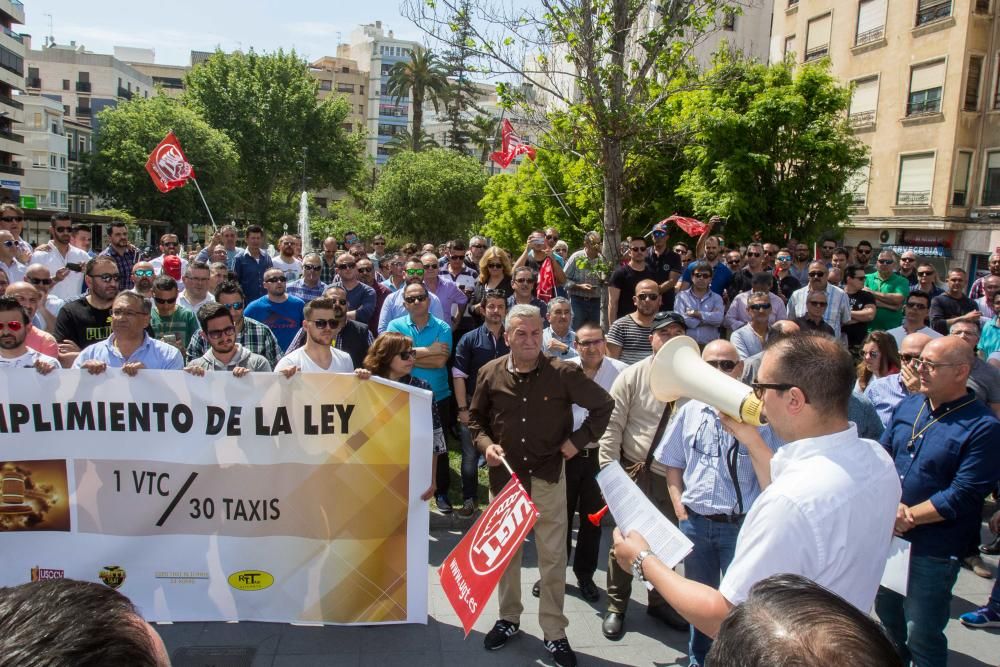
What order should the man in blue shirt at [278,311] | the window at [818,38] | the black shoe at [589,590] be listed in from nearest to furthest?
the black shoe at [589,590], the man in blue shirt at [278,311], the window at [818,38]

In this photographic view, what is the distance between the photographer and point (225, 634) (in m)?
4.41

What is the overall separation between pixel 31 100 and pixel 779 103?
213 feet

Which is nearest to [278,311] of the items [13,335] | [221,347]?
[221,347]

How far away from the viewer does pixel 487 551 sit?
12.5 ft

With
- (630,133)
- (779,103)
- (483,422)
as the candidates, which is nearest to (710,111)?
(779,103)

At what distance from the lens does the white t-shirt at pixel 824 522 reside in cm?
222

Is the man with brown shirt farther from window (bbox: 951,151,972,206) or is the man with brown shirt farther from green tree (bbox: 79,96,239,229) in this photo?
green tree (bbox: 79,96,239,229)

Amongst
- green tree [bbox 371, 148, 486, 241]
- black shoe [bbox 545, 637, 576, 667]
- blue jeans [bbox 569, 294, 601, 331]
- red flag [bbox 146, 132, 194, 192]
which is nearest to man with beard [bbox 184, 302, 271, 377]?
black shoe [bbox 545, 637, 576, 667]

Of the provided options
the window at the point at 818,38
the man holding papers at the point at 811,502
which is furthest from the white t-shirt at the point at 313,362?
the window at the point at 818,38

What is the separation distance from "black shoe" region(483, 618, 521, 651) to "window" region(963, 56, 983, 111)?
27565mm

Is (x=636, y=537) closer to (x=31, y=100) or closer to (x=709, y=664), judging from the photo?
(x=709, y=664)

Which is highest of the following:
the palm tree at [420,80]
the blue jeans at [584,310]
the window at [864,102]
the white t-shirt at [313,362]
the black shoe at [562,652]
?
the palm tree at [420,80]

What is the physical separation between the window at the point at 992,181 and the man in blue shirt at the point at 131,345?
27.5 meters

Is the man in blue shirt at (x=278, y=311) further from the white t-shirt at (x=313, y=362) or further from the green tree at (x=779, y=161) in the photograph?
the green tree at (x=779, y=161)
